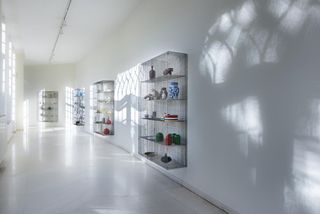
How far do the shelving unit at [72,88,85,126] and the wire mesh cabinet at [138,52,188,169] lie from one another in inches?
308

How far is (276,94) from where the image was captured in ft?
7.75

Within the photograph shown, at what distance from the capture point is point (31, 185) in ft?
12.9

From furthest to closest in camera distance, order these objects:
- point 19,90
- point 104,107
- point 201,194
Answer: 1. point 19,90
2. point 104,107
3. point 201,194

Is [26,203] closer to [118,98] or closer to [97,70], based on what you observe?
[118,98]

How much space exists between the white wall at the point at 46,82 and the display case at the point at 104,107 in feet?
18.8

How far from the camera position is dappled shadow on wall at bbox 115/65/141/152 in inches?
241

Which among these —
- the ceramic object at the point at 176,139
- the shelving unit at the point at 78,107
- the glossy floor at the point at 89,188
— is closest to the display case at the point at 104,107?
the glossy floor at the point at 89,188

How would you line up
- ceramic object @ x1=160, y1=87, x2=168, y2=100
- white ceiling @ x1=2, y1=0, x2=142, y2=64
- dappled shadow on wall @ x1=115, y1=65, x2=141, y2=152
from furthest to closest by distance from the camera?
dappled shadow on wall @ x1=115, y1=65, x2=141, y2=152 → white ceiling @ x1=2, y1=0, x2=142, y2=64 → ceramic object @ x1=160, y1=87, x2=168, y2=100

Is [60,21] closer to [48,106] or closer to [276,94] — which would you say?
[276,94]

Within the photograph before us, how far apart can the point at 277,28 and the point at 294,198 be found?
1.58m

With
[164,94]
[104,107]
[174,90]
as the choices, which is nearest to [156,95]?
[164,94]

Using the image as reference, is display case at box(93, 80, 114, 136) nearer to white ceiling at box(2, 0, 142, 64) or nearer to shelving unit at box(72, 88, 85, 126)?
white ceiling at box(2, 0, 142, 64)

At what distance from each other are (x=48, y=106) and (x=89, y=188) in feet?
38.8

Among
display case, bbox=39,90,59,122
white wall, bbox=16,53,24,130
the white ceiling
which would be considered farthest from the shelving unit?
the white ceiling
